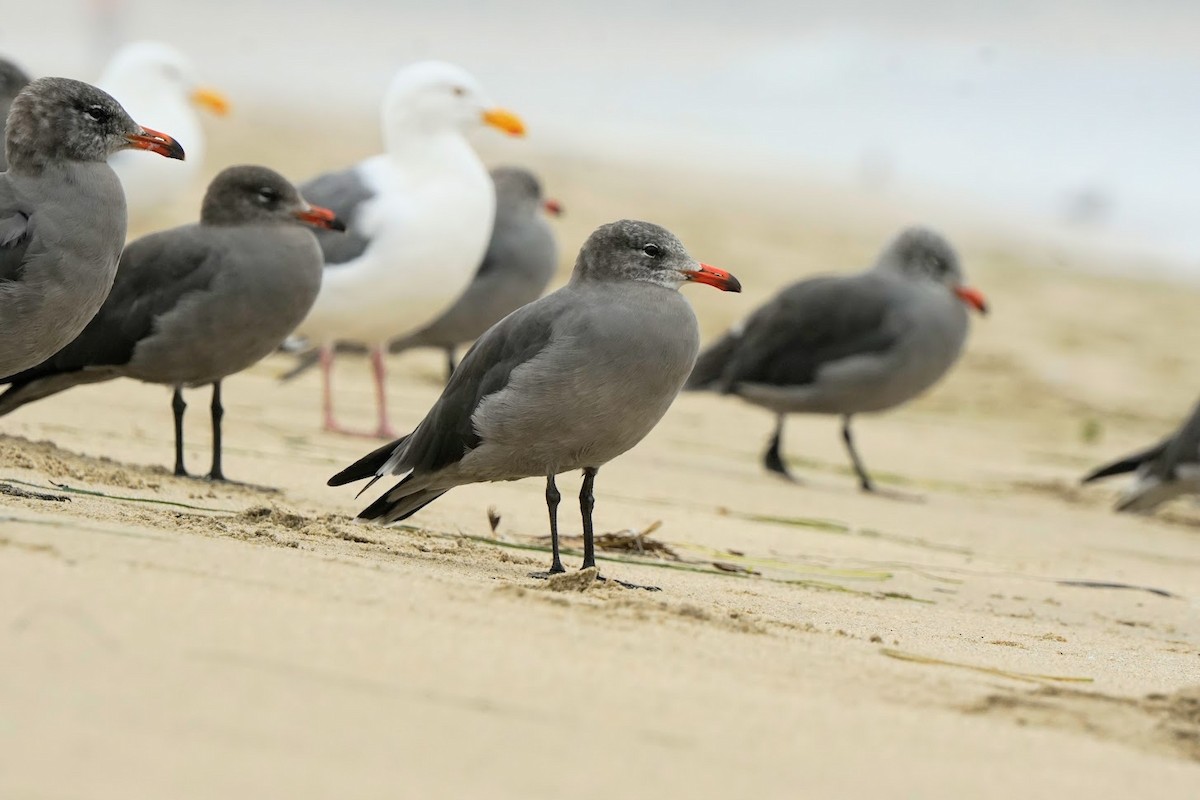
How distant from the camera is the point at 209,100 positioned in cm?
1197

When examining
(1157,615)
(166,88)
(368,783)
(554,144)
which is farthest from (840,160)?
(368,783)

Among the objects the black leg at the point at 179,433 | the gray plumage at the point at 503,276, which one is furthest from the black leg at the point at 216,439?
the gray plumage at the point at 503,276

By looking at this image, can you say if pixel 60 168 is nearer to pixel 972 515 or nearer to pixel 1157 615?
pixel 1157 615

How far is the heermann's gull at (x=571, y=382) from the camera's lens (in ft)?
15.8

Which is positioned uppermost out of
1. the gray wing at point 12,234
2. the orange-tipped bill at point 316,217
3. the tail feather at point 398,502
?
the orange-tipped bill at point 316,217

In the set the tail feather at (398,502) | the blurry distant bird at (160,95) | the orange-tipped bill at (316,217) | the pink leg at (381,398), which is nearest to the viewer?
the tail feather at (398,502)

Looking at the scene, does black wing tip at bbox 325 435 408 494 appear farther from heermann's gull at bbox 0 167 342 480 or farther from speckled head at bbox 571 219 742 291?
heermann's gull at bbox 0 167 342 480

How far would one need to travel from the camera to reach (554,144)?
3612 centimetres

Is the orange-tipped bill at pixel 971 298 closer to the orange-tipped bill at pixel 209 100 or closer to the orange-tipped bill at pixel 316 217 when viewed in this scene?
the orange-tipped bill at pixel 316 217

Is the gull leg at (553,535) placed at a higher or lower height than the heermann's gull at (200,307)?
lower

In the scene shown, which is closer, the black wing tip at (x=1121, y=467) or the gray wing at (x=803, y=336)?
the black wing tip at (x=1121, y=467)

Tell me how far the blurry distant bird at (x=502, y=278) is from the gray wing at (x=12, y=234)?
476cm

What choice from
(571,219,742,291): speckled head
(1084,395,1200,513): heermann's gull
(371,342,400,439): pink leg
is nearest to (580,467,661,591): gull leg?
(571,219,742,291): speckled head

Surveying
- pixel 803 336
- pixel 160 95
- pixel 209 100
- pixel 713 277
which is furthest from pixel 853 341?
pixel 209 100
